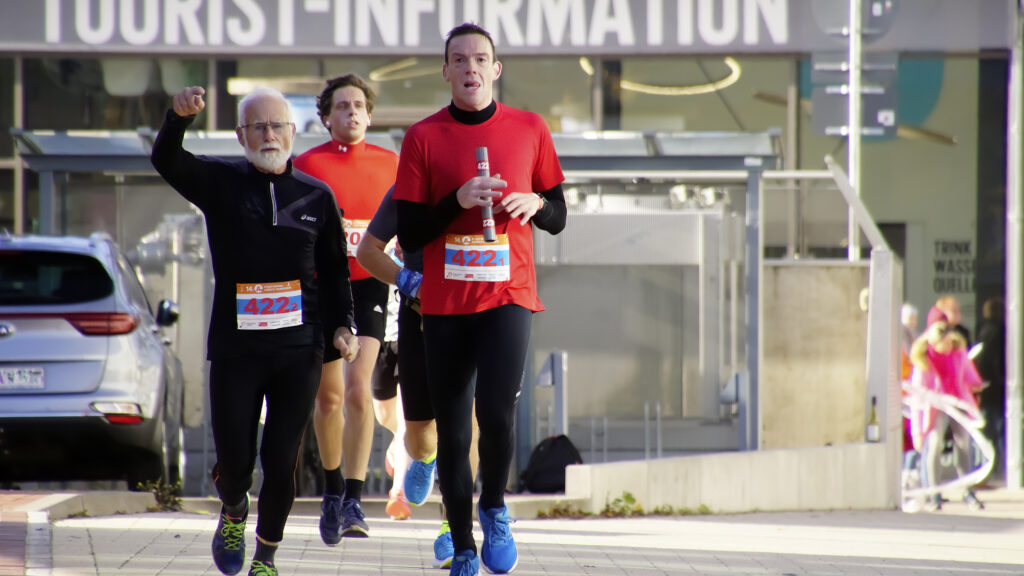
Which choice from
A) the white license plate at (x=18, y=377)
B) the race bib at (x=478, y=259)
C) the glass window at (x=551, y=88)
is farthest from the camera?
the glass window at (x=551, y=88)

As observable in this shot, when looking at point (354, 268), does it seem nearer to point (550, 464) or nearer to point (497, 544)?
point (497, 544)

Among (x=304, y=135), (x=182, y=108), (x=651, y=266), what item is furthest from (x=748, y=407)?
(x=182, y=108)

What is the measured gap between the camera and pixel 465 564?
5.04 meters

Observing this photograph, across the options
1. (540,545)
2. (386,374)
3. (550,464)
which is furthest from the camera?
(550,464)

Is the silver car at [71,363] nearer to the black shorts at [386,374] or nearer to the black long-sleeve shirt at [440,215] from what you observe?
the black shorts at [386,374]

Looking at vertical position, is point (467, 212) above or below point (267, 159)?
below

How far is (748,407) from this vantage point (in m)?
11.3

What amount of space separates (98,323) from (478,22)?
818 centimetres

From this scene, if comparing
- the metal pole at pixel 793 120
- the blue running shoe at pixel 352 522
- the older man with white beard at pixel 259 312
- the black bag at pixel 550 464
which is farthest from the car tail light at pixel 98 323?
the metal pole at pixel 793 120

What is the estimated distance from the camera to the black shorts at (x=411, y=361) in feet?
19.5

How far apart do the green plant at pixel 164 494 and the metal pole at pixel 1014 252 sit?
904cm

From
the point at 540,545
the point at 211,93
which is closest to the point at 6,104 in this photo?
the point at 211,93

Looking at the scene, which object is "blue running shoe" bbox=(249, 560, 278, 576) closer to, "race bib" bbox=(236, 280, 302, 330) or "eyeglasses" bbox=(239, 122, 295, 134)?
"race bib" bbox=(236, 280, 302, 330)

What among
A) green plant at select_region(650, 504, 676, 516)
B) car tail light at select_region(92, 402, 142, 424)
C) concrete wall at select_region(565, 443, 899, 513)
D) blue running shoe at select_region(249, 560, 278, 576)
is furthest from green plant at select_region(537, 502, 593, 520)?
blue running shoe at select_region(249, 560, 278, 576)
